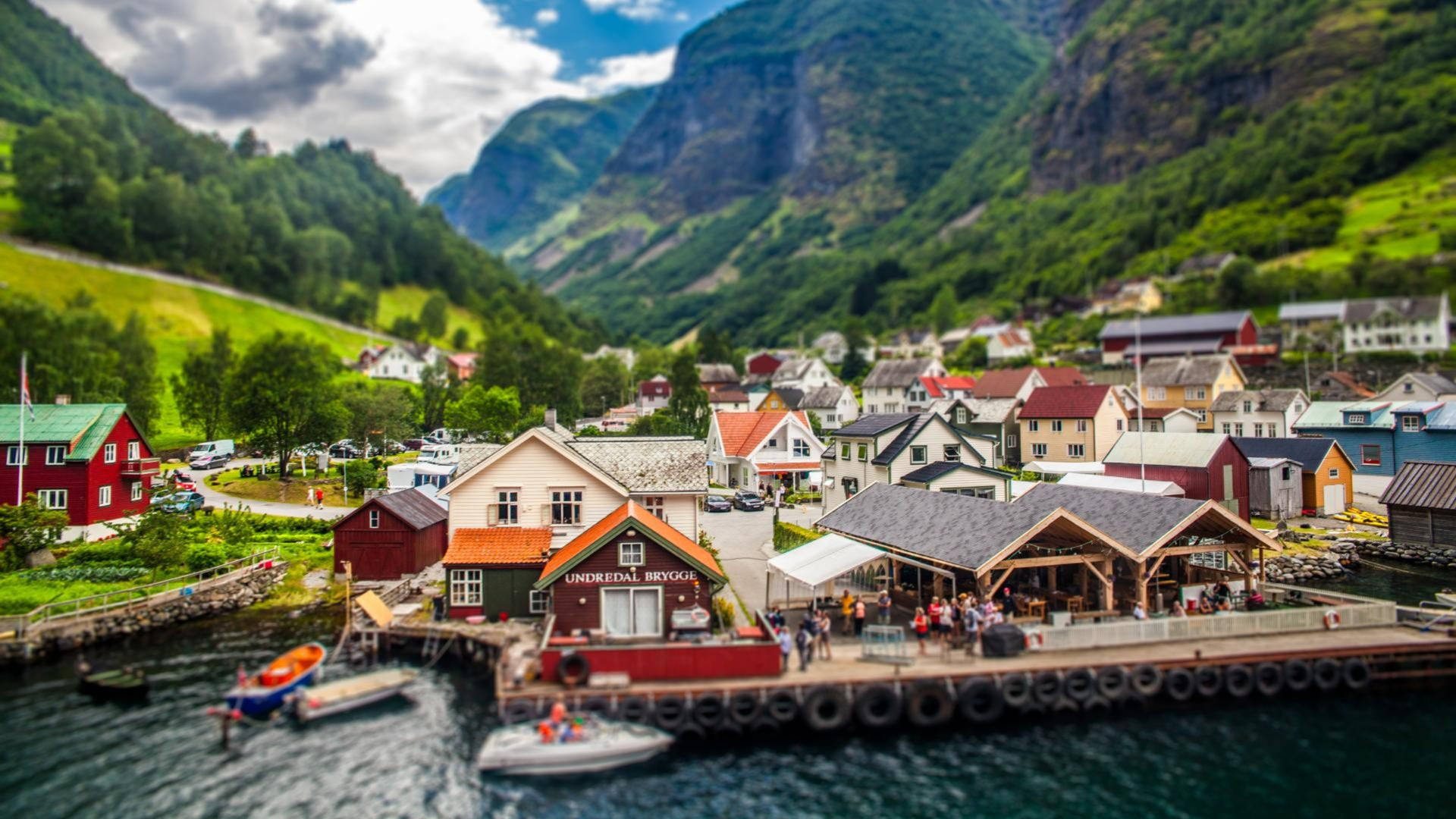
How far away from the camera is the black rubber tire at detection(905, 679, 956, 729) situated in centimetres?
2605

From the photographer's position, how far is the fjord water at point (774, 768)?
21609 mm

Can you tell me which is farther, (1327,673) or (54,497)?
(54,497)

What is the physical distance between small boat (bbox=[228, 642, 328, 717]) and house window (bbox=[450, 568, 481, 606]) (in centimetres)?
554

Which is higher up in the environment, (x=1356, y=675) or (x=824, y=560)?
(x=824, y=560)

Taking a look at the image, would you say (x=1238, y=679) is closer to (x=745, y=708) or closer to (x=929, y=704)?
(x=929, y=704)

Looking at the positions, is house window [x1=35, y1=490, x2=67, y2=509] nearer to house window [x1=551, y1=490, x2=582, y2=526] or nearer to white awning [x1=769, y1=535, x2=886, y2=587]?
house window [x1=551, y1=490, x2=582, y2=526]

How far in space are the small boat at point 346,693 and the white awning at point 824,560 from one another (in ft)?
47.6

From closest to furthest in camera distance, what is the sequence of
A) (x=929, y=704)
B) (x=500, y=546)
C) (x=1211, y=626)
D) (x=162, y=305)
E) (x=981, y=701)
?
(x=929, y=704)
(x=981, y=701)
(x=1211, y=626)
(x=500, y=546)
(x=162, y=305)

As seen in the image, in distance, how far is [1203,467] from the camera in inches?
2095

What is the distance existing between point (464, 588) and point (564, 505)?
18.0 ft

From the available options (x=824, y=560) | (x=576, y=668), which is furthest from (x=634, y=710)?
(x=824, y=560)

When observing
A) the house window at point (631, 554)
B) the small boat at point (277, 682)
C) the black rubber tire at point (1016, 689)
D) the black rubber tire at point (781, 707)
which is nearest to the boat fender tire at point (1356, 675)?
the black rubber tire at point (1016, 689)

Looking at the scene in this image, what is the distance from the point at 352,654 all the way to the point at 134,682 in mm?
6656

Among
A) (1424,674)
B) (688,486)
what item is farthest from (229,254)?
(1424,674)
